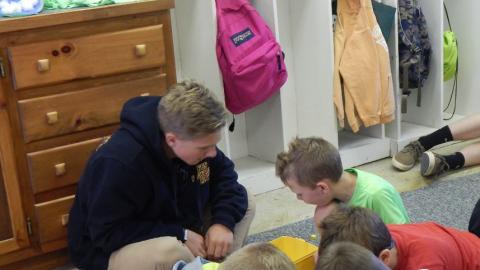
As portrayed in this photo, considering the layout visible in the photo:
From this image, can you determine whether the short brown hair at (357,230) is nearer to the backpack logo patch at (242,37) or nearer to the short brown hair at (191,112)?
the short brown hair at (191,112)

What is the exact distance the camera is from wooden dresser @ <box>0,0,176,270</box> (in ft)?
6.79

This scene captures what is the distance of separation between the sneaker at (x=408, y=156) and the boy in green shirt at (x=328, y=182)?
113cm

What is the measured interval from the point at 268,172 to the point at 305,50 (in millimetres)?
567

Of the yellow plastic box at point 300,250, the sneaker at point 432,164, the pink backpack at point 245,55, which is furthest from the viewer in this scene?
the sneaker at point 432,164

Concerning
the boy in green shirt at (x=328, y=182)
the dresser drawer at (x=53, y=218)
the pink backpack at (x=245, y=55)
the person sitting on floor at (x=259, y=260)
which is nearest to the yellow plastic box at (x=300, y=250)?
the boy in green shirt at (x=328, y=182)

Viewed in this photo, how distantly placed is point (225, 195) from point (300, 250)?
0.93 feet

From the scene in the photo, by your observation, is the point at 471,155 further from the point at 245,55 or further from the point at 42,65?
the point at 42,65

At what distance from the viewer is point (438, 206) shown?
8.57 feet

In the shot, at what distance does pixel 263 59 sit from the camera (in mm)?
2701

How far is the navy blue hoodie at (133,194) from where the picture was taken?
1.81 metres

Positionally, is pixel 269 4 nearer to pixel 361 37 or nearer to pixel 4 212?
pixel 361 37

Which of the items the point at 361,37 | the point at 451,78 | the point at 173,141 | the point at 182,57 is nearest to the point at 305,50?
the point at 361,37

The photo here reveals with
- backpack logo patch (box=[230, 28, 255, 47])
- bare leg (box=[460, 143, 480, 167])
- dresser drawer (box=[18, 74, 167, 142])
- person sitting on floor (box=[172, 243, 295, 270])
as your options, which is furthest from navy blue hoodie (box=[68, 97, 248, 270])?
bare leg (box=[460, 143, 480, 167])

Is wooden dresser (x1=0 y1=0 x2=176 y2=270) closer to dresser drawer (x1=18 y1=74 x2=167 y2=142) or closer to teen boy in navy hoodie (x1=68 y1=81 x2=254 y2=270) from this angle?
dresser drawer (x1=18 y1=74 x2=167 y2=142)
